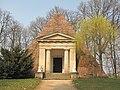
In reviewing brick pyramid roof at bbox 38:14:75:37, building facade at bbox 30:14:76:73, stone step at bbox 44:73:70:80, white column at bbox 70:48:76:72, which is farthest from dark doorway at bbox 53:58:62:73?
stone step at bbox 44:73:70:80

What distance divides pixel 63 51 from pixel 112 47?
6.04 m

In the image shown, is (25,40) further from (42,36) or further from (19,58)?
(19,58)

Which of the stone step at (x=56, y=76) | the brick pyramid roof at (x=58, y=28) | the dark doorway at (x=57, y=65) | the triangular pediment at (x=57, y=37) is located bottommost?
the stone step at (x=56, y=76)

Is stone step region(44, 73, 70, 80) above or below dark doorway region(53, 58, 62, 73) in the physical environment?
below

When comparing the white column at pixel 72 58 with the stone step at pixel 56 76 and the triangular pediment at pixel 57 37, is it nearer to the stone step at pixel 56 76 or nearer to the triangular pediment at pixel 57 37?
the triangular pediment at pixel 57 37

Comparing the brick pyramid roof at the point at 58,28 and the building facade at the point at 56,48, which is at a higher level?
the brick pyramid roof at the point at 58,28

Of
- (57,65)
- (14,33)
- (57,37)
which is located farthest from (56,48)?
(14,33)

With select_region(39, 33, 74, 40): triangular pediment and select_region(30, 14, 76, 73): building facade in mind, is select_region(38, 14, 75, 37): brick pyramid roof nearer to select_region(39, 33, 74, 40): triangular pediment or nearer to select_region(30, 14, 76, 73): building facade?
select_region(39, 33, 74, 40): triangular pediment

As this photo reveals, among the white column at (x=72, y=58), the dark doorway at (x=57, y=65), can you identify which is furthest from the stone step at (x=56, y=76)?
the dark doorway at (x=57, y=65)

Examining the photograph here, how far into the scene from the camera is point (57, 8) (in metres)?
46.2

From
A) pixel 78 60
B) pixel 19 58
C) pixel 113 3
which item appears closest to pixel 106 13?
pixel 113 3

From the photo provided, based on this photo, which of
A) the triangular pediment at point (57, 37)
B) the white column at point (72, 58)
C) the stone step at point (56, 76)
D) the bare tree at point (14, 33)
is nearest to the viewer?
the stone step at point (56, 76)

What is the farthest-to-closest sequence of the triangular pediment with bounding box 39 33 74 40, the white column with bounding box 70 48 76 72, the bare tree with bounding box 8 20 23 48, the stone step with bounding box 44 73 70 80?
the bare tree with bounding box 8 20 23 48
the white column with bounding box 70 48 76 72
the triangular pediment with bounding box 39 33 74 40
the stone step with bounding box 44 73 70 80

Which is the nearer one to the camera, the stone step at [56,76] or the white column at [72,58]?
the stone step at [56,76]
